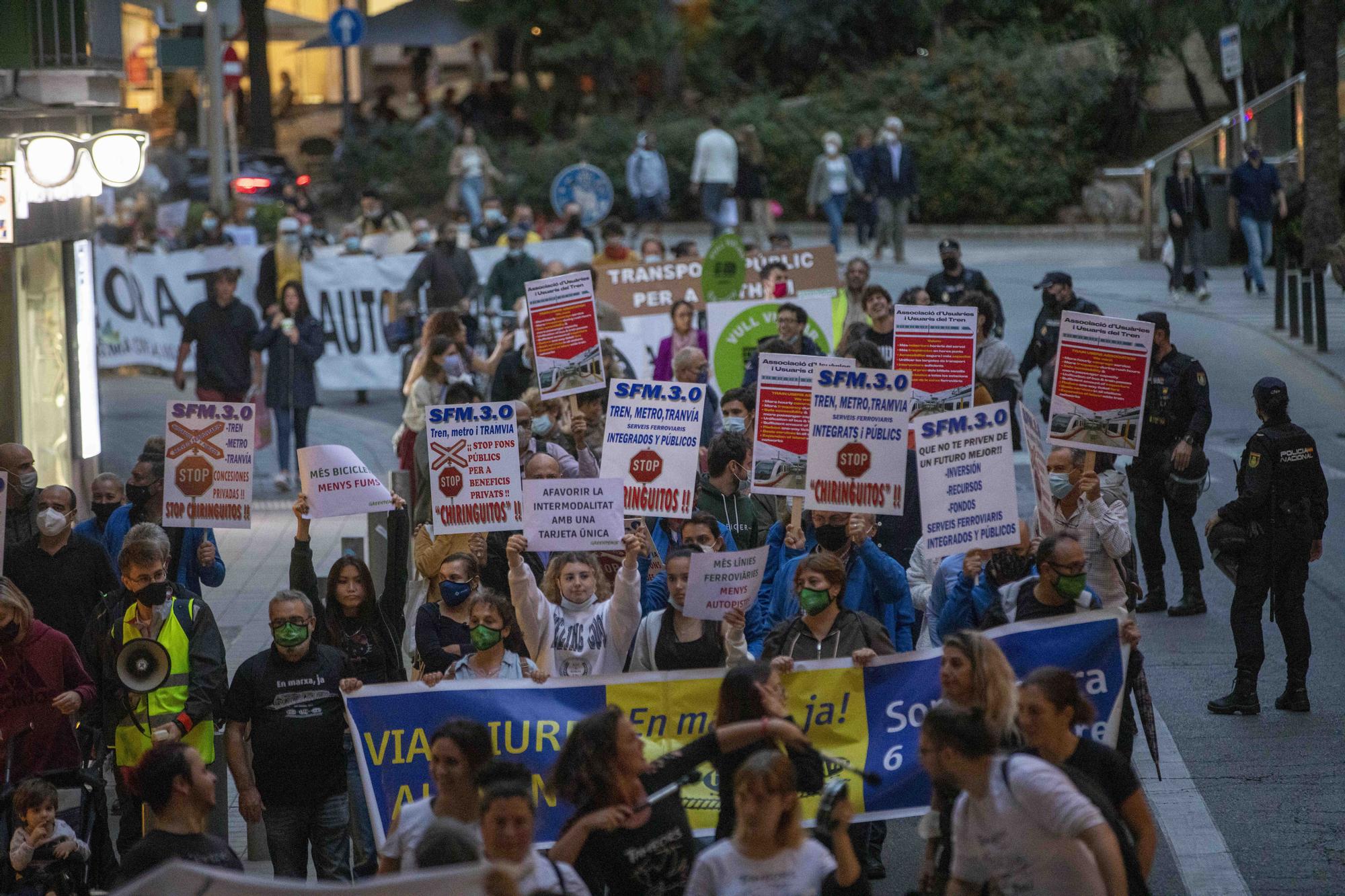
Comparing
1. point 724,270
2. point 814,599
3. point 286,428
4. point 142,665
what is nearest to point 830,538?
point 814,599

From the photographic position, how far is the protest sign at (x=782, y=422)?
29.3 ft

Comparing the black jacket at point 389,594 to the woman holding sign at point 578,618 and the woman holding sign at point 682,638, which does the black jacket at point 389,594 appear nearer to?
the woman holding sign at point 578,618

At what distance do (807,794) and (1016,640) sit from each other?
1.18 metres

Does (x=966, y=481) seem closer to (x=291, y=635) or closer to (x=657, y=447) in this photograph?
(x=657, y=447)

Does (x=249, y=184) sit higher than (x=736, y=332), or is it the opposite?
(x=249, y=184)

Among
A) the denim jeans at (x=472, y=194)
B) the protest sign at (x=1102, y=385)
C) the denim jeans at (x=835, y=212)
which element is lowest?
the protest sign at (x=1102, y=385)

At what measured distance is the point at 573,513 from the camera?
7.79 meters

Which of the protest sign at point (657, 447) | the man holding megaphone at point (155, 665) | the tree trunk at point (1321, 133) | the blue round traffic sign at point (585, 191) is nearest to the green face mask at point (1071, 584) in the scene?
the protest sign at point (657, 447)

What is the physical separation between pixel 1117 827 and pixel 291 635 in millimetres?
3275

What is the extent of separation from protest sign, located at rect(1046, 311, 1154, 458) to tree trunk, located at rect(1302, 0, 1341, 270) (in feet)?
48.6

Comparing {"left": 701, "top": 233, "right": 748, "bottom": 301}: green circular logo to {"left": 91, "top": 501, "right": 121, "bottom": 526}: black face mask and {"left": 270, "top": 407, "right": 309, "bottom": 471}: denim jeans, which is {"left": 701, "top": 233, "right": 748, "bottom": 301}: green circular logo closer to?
{"left": 270, "top": 407, "right": 309, "bottom": 471}: denim jeans

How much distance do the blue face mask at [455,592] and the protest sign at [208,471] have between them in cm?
125

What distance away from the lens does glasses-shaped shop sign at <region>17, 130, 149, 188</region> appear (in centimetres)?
1164

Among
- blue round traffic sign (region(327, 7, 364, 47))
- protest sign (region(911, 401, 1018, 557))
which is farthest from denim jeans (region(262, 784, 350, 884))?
blue round traffic sign (region(327, 7, 364, 47))
